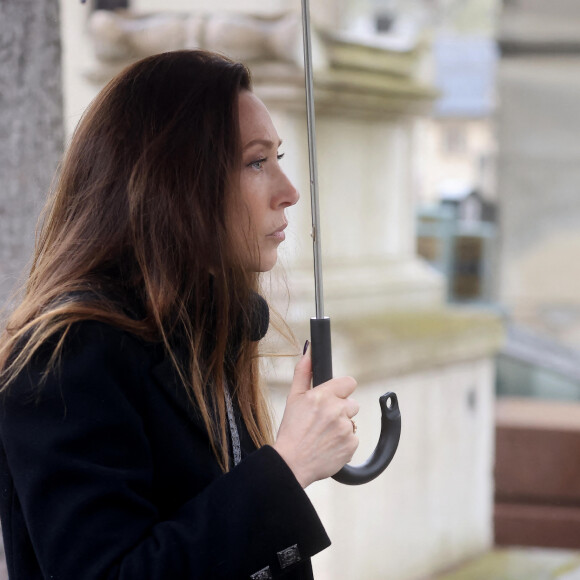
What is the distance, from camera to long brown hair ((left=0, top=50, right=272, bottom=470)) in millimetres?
1310

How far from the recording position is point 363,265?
13.5ft

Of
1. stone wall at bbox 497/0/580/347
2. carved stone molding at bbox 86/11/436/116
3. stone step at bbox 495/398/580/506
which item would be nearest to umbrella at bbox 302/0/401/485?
carved stone molding at bbox 86/11/436/116

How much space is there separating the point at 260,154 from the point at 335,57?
2.53 metres

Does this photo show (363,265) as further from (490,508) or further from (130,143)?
(130,143)

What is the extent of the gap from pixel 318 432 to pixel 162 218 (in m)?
0.35

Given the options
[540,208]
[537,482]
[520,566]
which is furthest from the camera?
[540,208]

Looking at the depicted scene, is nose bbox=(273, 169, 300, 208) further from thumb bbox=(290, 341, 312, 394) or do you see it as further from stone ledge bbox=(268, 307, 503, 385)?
stone ledge bbox=(268, 307, 503, 385)

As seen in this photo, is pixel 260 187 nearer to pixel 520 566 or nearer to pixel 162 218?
pixel 162 218

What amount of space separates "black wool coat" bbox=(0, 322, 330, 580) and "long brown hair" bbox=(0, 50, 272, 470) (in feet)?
0.18

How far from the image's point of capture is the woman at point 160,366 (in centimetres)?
116

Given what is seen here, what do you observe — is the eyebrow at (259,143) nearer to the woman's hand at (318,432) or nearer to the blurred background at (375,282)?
the woman's hand at (318,432)

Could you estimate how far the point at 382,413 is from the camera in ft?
4.69

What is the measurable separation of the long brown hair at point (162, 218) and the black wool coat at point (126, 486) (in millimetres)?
56

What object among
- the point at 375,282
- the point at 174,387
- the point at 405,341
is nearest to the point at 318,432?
the point at 174,387
